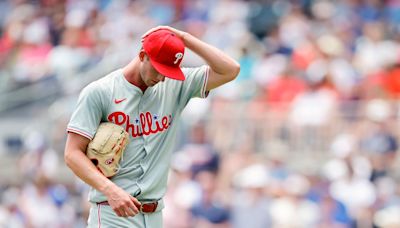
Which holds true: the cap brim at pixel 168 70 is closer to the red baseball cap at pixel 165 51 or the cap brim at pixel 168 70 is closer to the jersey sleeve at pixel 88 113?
the red baseball cap at pixel 165 51

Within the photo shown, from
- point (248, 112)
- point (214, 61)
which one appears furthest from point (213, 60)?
point (248, 112)

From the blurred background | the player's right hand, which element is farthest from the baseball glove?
the blurred background

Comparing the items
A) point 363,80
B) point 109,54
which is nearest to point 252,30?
point 109,54

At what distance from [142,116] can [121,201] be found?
669mm

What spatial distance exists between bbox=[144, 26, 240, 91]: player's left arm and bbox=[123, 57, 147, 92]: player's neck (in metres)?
0.32

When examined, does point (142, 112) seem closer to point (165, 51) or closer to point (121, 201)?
point (165, 51)

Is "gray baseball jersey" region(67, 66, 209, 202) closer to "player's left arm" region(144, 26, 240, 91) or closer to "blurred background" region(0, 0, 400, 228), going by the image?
"player's left arm" region(144, 26, 240, 91)

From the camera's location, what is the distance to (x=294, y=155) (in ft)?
45.3

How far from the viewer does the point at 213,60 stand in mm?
7492

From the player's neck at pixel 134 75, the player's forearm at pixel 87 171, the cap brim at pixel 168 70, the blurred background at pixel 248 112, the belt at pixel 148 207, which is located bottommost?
the blurred background at pixel 248 112

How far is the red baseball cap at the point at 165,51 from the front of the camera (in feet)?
23.3

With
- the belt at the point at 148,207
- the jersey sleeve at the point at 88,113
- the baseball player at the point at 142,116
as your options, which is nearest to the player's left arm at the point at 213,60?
the baseball player at the point at 142,116

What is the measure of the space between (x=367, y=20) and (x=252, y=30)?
1828 mm

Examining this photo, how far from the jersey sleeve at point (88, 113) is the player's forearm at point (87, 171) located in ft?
0.46
